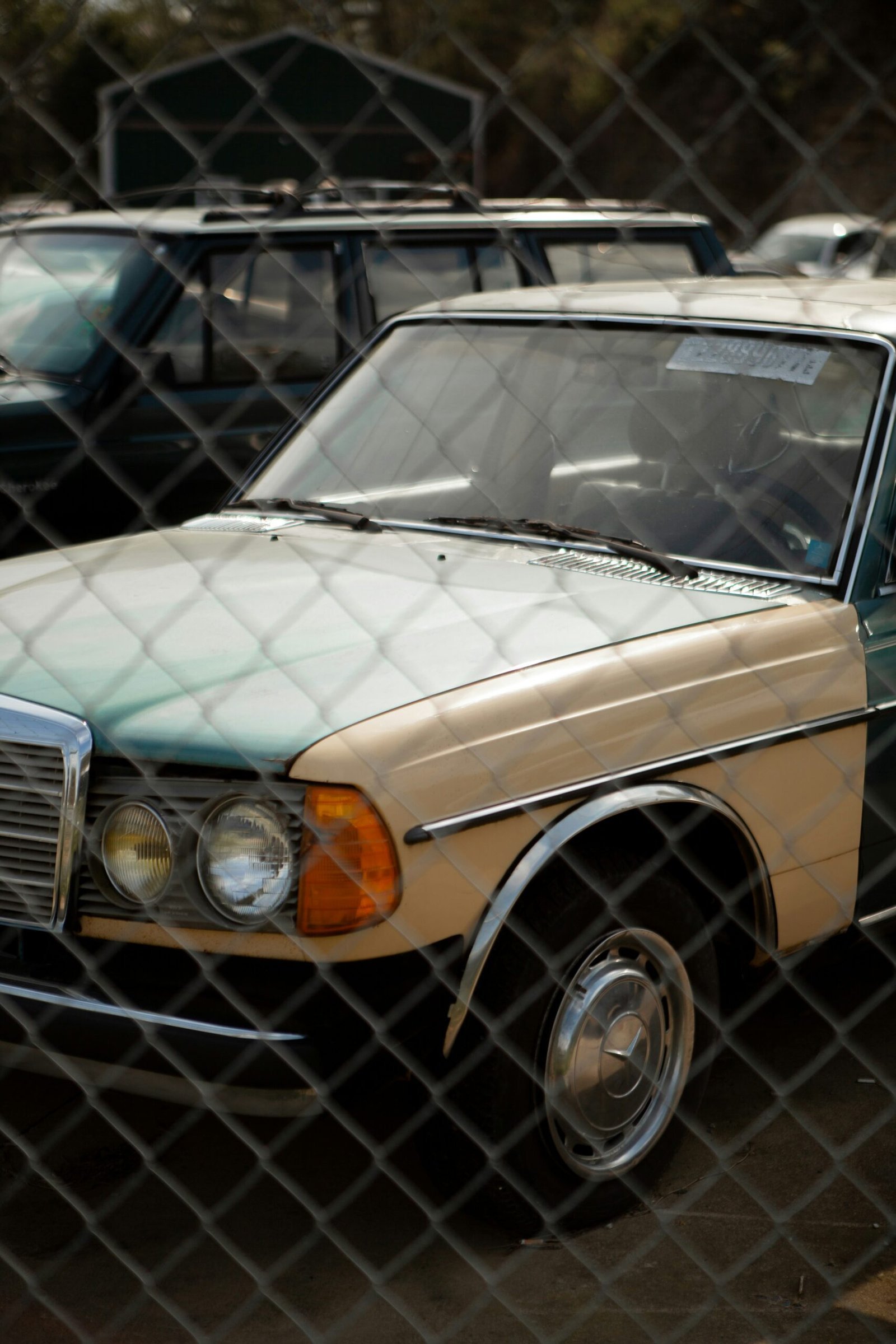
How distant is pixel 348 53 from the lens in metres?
2.04

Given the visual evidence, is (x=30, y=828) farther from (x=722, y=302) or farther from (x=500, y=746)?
(x=722, y=302)

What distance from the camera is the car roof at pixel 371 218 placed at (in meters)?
5.84

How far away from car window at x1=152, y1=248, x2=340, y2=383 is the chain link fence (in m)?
1.65

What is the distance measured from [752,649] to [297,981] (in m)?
1.13

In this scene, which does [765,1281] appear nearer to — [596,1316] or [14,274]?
[596,1316]

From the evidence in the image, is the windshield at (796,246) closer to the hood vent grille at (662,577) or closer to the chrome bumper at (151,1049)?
the hood vent grille at (662,577)

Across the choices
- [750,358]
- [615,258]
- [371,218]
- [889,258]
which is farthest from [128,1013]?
[889,258]

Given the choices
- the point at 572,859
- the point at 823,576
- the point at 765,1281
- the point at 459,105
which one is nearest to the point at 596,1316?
the point at 765,1281

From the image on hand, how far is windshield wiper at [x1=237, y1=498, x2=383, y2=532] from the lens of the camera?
11.3 ft

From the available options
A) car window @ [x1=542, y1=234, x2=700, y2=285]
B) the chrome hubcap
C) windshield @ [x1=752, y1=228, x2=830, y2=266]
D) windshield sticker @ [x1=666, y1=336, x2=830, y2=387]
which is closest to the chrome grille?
the chrome hubcap

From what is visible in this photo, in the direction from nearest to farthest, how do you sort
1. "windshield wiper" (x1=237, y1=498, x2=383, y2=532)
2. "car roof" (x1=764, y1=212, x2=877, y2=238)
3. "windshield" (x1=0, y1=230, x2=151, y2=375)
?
"windshield wiper" (x1=237, y1=498, x2=383, y2=532), "windshield" (x1=0, y1=230, x2=151, y2=375), "car roof" (x1=764, y1=212, x2=877, y2=238)

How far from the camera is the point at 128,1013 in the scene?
2.42 metres

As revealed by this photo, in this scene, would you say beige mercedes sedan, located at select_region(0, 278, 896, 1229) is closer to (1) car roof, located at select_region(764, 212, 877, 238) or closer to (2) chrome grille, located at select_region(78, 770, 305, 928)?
(2) chrome grille, located at select_region(78, 770, 305, 928)

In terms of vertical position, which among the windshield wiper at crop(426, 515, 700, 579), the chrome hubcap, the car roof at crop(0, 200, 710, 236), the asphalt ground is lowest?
the asphalt ground
